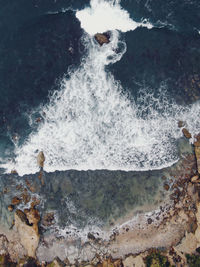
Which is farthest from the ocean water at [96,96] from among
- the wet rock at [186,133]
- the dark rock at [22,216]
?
the dark rock at [22,216]

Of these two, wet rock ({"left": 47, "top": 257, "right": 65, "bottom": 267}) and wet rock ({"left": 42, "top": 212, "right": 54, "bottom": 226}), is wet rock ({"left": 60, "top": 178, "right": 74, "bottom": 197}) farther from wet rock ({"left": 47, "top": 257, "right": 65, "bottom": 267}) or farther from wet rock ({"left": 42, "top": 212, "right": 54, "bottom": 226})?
wet rock ({"left": 47, "top": 257, "right": 65, "bottom": 267})

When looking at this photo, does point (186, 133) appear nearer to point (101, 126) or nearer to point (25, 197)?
point (101, 126)

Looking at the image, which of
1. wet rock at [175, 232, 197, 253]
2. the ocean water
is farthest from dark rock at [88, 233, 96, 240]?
wet rock at [175, 232, 197, 253]

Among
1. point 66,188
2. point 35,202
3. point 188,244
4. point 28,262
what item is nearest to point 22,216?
Result: point 35,202

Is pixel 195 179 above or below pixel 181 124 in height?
below

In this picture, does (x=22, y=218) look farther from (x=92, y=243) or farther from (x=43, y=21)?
(x=43, y=21)

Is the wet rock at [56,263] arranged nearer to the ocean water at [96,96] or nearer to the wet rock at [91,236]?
the ocean water at [96,96]
